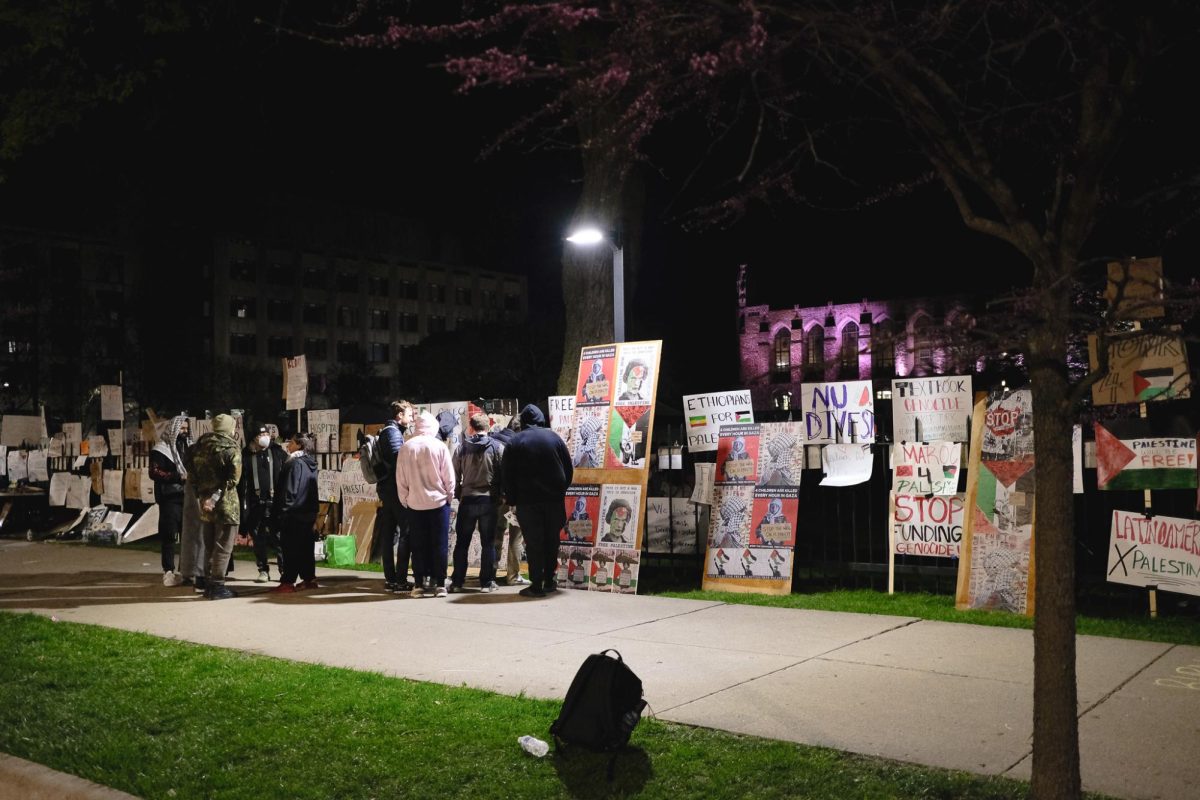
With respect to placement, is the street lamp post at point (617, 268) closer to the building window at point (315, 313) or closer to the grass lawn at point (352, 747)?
the grass lawn at point (352, 747)

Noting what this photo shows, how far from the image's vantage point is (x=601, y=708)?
16.8ft

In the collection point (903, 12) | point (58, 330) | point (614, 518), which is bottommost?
point (614, 518)

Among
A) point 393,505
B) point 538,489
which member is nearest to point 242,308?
point 393,505

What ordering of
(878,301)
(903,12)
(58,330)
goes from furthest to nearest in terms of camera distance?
1. (878,301)
2. (58,330)
3. (903,12)

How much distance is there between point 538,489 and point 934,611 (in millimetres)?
3847

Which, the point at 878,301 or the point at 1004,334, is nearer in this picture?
the point at 1004,334

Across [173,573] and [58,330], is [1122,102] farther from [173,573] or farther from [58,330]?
[58,330]

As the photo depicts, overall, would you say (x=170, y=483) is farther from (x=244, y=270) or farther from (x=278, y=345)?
(x=278, y=345)

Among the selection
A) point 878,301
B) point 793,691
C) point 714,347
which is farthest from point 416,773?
point 878,301

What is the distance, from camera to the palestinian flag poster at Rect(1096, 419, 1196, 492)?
8594 millimetres

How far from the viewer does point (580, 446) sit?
37.9 ft

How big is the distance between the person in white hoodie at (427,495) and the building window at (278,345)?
107812 millimetres

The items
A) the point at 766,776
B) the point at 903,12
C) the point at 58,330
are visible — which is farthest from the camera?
the point at 58,330

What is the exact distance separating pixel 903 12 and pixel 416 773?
4172 millimetres
